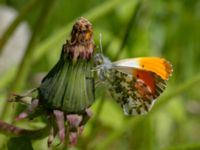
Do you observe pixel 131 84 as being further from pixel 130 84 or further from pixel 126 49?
pixel 126 49

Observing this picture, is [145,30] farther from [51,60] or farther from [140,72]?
[140,72]

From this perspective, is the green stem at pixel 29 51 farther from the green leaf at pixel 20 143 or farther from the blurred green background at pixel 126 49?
the green leaf at pixel 20 143

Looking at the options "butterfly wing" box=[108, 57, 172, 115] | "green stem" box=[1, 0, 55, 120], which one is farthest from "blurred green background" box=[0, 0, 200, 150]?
"butterfly wing" box=[108, 57, 172, 115]

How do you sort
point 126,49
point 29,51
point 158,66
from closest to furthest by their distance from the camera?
1. point 158,66
2. point 29,51
3. point 126,49

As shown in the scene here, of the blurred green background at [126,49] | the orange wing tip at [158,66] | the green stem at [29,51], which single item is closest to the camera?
the orange wing tip at [158,66]

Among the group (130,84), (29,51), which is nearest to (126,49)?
(29,51)

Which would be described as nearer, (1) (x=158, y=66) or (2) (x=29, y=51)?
(1) (x=158, y=66)

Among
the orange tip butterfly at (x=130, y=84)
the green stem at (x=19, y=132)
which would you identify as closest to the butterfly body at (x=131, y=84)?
Answer: the orange tip butterfly at (x=130, y=84)
